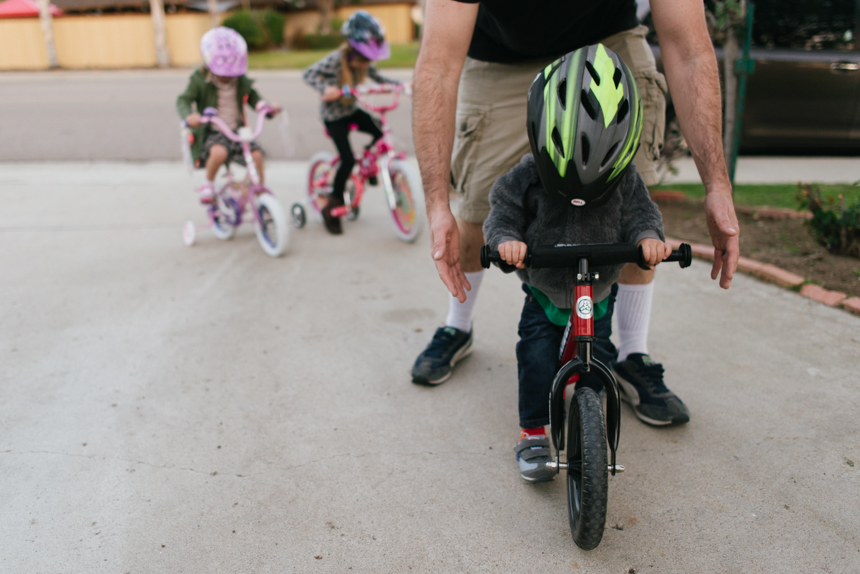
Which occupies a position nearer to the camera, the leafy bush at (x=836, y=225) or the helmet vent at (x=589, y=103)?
the helmet vent at (x=589, y=103)

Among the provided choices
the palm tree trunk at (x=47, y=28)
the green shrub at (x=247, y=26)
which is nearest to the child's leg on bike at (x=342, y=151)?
the palm tree trunk at (x=47, y=28)

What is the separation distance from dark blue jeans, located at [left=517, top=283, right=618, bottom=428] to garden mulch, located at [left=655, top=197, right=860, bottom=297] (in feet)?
6.80

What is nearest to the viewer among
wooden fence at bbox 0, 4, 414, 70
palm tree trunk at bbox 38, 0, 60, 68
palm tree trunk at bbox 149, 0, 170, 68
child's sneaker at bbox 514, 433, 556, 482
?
child's sneaker at bbox 514, 433, 556, 482

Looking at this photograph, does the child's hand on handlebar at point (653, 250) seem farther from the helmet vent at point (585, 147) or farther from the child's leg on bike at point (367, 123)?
the child's leg on bike at point (367, 123)

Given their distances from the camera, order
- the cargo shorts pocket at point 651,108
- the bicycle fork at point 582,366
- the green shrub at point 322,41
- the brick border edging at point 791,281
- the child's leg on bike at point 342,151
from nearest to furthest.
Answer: the bicycle fork at point 582,366 → the cargo shorts pocket at point 651,108 → the brick border edging at point 791,281 → the child's leg on bike at point 342,151 → the green shrub at point 322,41

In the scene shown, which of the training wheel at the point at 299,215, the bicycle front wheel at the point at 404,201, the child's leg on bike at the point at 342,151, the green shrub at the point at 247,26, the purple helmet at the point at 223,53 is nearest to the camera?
the purple helmet at the point at 223,53

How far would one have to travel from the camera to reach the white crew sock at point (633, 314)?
2.74m

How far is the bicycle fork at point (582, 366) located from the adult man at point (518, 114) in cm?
38

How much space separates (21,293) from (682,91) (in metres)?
4.02

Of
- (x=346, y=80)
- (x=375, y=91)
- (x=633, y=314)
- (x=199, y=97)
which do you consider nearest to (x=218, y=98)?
(x=199, y=97)

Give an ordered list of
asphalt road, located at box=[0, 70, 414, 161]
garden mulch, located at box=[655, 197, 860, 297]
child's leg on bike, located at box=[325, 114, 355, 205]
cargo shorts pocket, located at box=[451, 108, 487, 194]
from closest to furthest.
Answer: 1. cargo shorts pocket, located at box=[451, 108, 487, 194]
2. garden mulch, located at box=[655, 197, 860, 297]
3. child's leg on bike, located at box=[325, 114, 355, 205]
4. asphalt road, located at box=[0, 70, 414, 161]

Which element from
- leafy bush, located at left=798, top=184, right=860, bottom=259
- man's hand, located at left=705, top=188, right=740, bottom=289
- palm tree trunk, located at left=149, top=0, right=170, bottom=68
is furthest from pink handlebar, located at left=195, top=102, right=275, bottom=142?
palm tree trunk, located at left=149, top=0, right=170, bottom=68

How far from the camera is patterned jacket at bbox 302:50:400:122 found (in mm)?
5230

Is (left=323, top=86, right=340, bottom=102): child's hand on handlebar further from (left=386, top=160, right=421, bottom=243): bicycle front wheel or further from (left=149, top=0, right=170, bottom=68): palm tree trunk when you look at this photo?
(left=149, top=0, right=170, bottom=68): palm tree trunk
